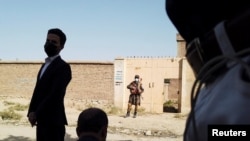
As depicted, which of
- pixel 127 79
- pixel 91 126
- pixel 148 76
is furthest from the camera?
pixel 127 79

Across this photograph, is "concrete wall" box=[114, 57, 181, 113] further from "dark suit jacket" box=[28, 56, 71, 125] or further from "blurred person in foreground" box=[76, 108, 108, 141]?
"blurred person in foreground" box=[76, 108, 108, 141]

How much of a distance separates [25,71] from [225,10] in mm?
18258

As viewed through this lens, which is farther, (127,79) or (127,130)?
(127,79)

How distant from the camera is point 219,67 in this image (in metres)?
0.63

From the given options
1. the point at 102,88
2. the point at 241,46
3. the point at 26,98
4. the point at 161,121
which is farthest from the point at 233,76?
the point at 26,98

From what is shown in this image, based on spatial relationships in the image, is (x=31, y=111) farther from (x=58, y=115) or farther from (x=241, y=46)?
(x=241, y=46)

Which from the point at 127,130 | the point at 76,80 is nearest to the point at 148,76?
the point at 76,80

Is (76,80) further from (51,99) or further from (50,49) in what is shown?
(51,99)

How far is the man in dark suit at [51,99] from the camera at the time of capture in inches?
140

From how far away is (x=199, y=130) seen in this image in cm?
63

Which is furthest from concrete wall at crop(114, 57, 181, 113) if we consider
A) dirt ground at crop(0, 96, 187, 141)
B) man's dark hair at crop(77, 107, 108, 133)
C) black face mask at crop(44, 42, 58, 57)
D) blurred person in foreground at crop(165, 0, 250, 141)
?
blurred person in foreground at crop(165, 0, 250, 141)

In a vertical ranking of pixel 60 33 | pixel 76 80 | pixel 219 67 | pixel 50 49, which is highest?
pixel 60 33

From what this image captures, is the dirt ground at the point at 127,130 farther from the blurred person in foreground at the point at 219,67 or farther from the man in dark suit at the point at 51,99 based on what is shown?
the blurred person in foreground at the point at 219,67

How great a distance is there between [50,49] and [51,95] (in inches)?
20.7
